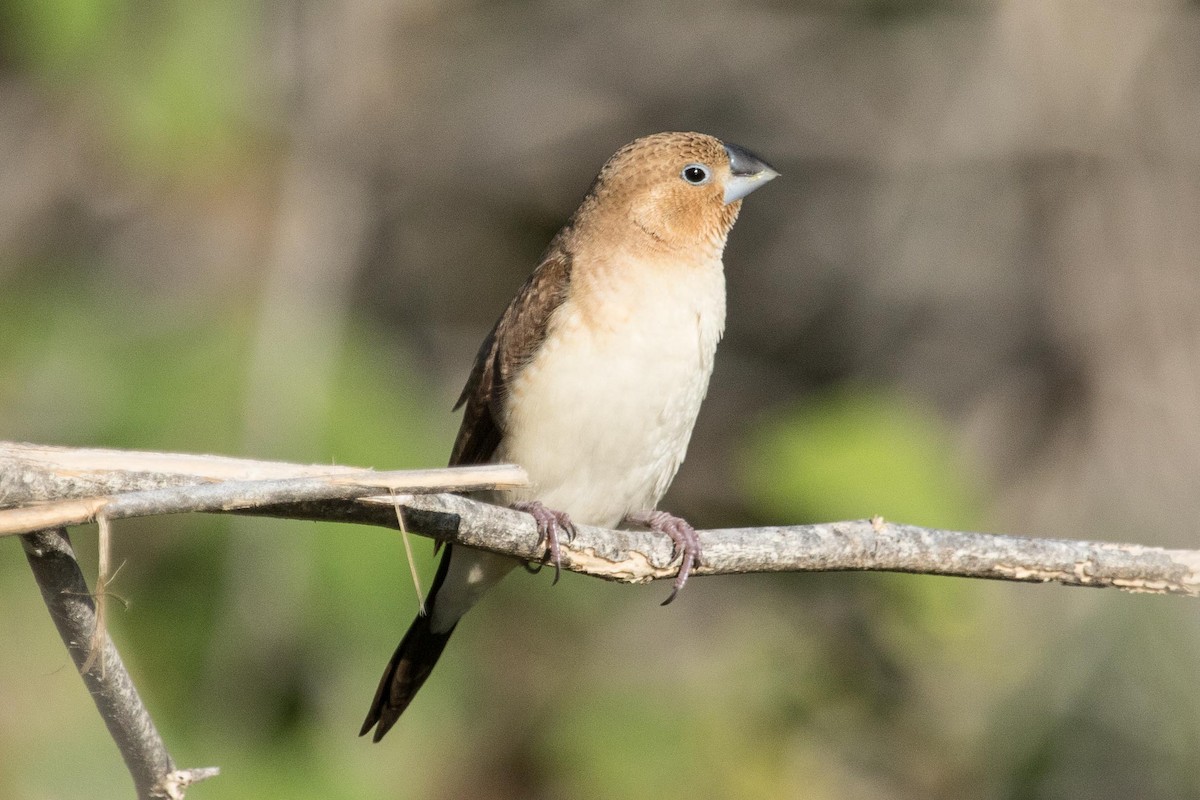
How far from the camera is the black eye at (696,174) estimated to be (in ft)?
13.2

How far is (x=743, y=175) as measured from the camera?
13.3 feet

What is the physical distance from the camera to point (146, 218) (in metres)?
6.59

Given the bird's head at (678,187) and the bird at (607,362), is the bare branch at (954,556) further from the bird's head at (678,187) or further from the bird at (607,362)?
the bird's head at (678,187)

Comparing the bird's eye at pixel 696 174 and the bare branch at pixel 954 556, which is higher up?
the bird's eye at pixel 696 174

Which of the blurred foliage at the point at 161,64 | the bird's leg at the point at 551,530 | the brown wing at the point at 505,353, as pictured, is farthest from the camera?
the blurred foliage at the point at 161,64

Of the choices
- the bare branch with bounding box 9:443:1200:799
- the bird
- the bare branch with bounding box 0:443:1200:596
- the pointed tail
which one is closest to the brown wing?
the bird

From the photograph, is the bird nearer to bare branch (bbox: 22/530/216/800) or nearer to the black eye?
the black eye

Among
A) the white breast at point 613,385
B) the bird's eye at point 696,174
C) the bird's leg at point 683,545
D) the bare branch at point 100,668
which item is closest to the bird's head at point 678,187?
the bird's eye at point 696,174

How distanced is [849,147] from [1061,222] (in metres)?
1.13

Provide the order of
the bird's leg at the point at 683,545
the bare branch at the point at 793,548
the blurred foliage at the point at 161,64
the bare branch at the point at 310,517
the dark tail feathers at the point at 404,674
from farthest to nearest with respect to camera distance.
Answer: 1. the blurred foliage at the point at 161,64
2. the dark tail feathers at the point at 404,674
3. the bird's leg at the point at 683,545
4. the bare branch at the point at 793,548
5. the bare branch at the point at 310,517

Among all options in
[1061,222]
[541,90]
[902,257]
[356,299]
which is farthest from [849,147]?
[356,299]

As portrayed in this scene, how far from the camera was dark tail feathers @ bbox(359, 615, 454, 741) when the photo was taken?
12.9 feet

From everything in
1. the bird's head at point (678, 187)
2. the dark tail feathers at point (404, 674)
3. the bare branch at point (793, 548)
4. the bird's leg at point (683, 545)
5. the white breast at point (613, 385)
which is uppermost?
the bird's head at point (678, 187)

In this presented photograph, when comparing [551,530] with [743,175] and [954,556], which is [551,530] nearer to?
[954,556]
